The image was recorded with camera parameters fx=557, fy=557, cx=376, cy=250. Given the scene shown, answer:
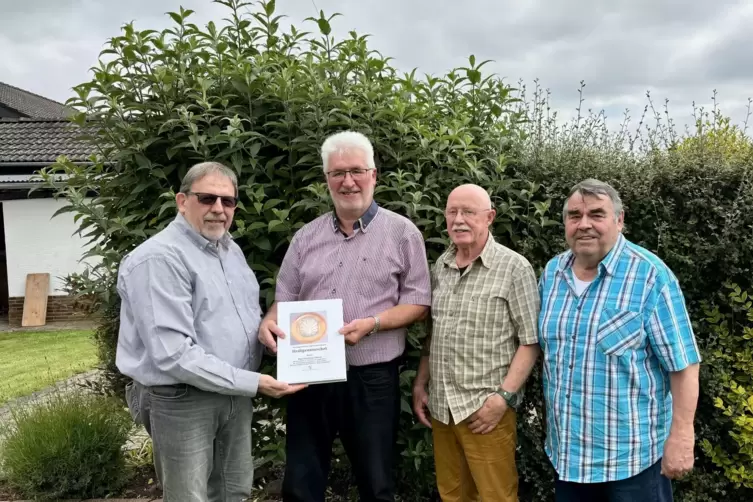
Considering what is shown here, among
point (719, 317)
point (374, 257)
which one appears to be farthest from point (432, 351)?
point (719, 317)

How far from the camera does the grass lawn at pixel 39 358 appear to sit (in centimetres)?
822

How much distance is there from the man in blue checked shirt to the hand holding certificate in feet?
3.23

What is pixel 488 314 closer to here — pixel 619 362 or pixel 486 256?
pixel 486 256

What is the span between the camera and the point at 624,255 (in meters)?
2.38

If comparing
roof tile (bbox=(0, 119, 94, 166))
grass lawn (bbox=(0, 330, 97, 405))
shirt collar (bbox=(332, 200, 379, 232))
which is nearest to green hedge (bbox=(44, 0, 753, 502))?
shirt collar (bbox=(332, 200, 379, 232))

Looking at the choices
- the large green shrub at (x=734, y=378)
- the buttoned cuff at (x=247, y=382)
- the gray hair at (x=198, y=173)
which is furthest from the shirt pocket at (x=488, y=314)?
the large green shrub at (x=734, y=378)

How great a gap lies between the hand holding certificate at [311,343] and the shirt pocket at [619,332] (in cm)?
116

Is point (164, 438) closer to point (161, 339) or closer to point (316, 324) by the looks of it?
point (161, 339)

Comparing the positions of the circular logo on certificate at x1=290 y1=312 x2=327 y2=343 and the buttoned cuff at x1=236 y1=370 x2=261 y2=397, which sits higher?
the circular logo on certificate at x1=290 y1=312 x2=327 y2=343

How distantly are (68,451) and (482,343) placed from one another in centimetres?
326

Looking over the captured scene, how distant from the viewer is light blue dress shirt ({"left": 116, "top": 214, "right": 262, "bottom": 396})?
7.90ft

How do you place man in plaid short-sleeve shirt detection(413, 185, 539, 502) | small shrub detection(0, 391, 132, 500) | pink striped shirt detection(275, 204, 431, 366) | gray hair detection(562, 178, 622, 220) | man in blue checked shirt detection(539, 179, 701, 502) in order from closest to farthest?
man in blue checked shirt detection(539, 179, 701, 502), gray hair detection(562, 178, 622, 220), man in plaid short-sleeve shirt detection(413, 185, 539, 502), pink striped shirt detection(275, 204, 431, 366), small shrub detection(0, 391, 132, 500)

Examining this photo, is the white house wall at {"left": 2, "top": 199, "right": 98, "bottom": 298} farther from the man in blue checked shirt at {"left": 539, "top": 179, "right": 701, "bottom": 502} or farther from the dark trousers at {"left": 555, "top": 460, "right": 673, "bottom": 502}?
the dark trousers at {"left": 555, "top": 460, "right": 673, "bottom": 502}

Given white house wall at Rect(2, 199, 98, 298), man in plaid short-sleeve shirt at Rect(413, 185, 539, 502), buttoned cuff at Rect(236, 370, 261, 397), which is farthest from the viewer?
white house wall at Rect(2, 199, 98, 298)
